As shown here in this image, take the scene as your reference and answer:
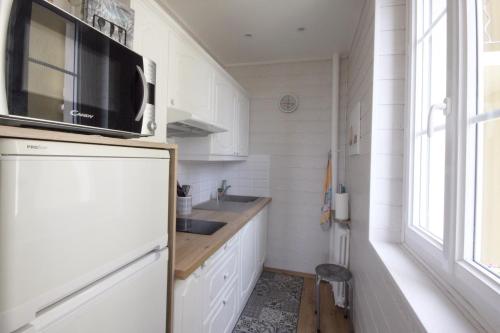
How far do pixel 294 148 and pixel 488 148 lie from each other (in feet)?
7.45

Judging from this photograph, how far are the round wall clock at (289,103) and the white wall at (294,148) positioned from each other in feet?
0.18

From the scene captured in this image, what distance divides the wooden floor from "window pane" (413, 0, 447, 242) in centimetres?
129

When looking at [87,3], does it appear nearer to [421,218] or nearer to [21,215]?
[21,215]

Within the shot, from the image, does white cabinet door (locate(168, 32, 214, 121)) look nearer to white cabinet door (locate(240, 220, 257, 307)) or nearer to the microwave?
the microwave

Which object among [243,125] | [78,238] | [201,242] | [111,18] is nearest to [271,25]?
[243,125]

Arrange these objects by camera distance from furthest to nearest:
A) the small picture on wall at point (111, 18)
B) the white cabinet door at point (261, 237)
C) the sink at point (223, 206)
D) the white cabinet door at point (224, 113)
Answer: the white cabinet door at point (261, 237)
the sink at point (223, 206)
the white cabinet door at point (224, 113)
the small picture on wall at point (111, 18)

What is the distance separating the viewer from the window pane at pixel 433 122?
1.04 m

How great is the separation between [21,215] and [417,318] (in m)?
1.07

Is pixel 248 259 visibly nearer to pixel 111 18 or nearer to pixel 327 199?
pixel 327 199

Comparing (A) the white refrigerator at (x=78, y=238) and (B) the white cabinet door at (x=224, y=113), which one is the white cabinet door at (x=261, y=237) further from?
(A) the white refrigerator at (x=78, y=238)

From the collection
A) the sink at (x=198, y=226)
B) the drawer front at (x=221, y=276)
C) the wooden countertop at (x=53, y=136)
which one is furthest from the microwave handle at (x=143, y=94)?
the sink at (x=198, y=226)

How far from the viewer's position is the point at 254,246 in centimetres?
246

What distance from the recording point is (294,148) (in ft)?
9.87

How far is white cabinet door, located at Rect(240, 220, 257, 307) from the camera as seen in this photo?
6.86 feet
